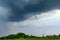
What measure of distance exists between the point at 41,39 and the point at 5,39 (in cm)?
2958

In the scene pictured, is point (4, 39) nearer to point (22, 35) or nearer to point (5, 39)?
point (5, 39)

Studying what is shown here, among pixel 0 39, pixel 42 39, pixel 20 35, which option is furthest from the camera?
pixel 20 35

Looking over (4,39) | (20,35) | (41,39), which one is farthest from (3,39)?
(41,39)

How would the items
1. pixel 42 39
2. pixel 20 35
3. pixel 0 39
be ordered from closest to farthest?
pixel 42 39
pixel 0 39
pixel 20 35

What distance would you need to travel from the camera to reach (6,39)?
106 m

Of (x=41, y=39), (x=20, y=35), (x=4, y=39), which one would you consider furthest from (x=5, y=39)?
(x=41, y=39)

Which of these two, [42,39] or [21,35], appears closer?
[42,39]

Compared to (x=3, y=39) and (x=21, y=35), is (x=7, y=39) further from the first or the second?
(x=21, y=35)

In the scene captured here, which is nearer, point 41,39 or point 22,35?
point 41,39

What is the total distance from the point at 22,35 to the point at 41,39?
73.3 feet

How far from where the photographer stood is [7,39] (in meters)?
106

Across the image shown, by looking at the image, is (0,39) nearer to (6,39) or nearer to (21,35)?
(6,39)

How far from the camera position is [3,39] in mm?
106688

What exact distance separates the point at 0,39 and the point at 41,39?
3092 cm
